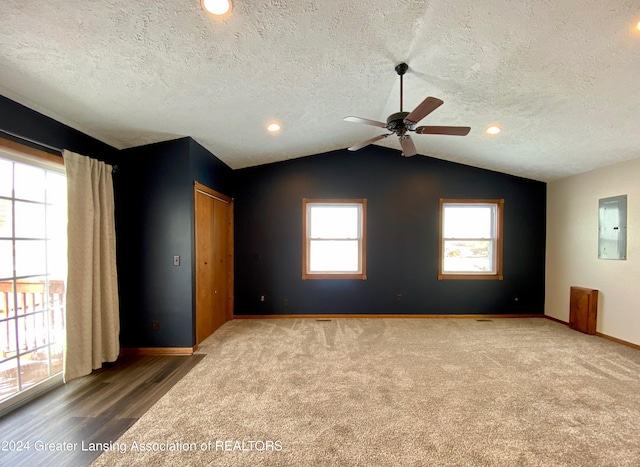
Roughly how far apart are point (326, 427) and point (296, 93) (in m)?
2.97

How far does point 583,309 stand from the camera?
403 centimetres

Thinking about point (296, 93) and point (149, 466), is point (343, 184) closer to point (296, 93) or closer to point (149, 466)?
point (296, 93)

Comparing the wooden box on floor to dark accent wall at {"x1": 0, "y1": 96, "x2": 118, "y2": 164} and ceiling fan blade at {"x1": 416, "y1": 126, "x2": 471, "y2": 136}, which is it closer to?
ceiling fan blade at {"x1": 416, "y1": 126, "x2": 471, "y2": 136}

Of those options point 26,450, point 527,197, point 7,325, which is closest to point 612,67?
point 527,197

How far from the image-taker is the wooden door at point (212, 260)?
3.58 m

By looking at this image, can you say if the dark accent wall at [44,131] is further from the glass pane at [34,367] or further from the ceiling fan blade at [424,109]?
the ceiling fan blade at [424,109]

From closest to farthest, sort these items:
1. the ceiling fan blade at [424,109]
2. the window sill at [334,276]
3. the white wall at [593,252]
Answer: the ceiling fan blade at [424,109], the white wall at [593,252], the window sill at [334,276]

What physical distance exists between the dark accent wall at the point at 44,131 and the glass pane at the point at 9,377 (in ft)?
6.37

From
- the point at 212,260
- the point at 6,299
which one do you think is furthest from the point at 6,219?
the point at 212,260

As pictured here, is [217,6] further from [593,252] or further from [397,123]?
[593,252]

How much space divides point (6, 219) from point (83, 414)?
5.83 ft

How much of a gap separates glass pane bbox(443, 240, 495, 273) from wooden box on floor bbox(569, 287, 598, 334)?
118cm

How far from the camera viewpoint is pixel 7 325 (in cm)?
230

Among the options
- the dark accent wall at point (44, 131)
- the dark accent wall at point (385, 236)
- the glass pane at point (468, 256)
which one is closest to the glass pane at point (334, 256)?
the dark accent wall at point (385, 236)
